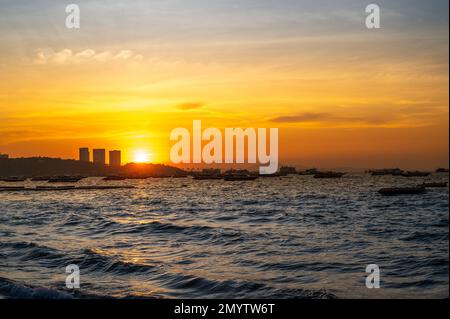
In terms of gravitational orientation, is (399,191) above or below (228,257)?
below

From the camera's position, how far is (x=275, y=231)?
32.3 meters

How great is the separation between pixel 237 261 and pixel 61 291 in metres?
8.36

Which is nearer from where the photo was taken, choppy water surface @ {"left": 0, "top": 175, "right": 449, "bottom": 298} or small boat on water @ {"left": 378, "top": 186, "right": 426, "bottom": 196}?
choppy water surface @ {"left": 0, "top": 175, "right": 449, "bottom": 298}

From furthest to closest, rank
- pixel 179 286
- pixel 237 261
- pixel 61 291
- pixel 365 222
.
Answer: pixel 365 222 → pixel 237 261 → pixel 179 286 → pixel 61 291

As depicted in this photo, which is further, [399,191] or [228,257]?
[399,191]

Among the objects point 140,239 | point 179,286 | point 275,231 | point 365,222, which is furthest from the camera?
point 365,222

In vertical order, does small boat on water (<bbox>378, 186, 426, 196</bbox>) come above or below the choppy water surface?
below

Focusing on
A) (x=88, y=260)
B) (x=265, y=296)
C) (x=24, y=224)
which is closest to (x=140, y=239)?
(x=88, y=260)

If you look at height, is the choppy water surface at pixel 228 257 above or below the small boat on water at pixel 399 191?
above

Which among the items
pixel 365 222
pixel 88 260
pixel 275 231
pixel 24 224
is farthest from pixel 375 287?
pixel 24 224

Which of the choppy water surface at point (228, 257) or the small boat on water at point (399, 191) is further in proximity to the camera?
the small boat on water at point (399, 191)
